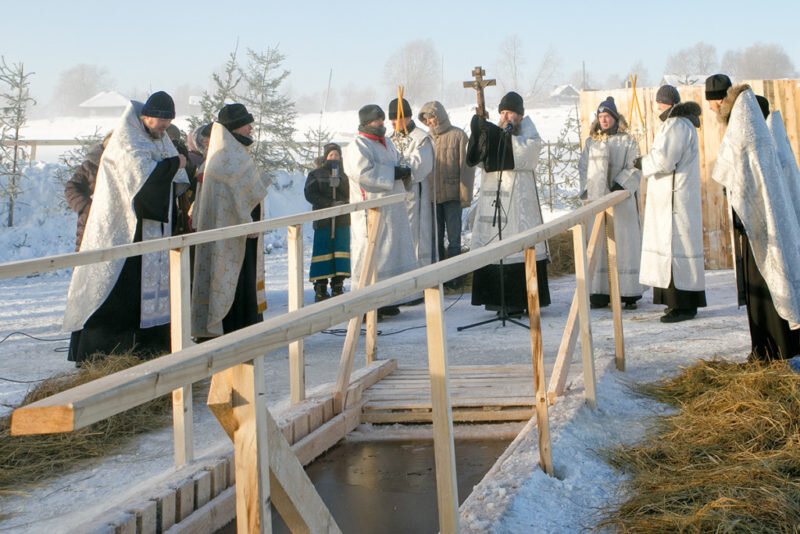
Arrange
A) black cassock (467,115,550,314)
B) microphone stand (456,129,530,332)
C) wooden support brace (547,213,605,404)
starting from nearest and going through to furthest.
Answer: wooden support brace (547,213,605,404), microphone stand (456,129,530,332), black cassock (467,115,550,314)

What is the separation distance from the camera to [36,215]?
17.2 m

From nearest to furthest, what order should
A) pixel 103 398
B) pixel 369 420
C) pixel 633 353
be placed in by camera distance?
pixel 103 398, pixel 369 420, pixel 633 353

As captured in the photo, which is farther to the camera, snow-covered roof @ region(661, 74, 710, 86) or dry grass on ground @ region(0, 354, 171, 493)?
snow-covered roof @ region(661, 74, 710, 86)

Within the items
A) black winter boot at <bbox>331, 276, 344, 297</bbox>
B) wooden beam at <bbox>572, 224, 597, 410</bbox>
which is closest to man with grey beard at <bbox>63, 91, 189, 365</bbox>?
wooden beam at <bbox>572, 224, 597, 410</bbox>

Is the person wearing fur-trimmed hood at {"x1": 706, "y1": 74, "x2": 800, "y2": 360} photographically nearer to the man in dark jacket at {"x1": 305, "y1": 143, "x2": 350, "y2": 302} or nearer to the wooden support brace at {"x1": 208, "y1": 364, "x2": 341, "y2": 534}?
the wooden support brace at {"x1": 208, "y1": 364, "x2": 341, "y2": 534}

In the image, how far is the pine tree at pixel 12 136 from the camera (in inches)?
674

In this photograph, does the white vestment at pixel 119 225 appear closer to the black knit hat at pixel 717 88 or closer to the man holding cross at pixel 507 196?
the man holding cross at pixel 507 196

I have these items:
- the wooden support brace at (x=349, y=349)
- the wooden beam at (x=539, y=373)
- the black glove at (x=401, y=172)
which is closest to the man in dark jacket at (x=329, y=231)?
the black glove at (x=401, y=172)

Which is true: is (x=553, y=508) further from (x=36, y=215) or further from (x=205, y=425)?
(x=36, y=215)

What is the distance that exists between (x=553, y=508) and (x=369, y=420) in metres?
2.10

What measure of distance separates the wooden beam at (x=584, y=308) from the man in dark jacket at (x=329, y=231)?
5.20 metres

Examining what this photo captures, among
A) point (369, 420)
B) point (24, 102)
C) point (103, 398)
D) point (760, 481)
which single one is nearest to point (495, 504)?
point (760, 481)

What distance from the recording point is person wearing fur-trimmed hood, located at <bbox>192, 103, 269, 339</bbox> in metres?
5.34

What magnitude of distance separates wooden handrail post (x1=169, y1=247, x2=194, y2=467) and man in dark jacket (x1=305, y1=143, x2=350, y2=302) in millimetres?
5266
